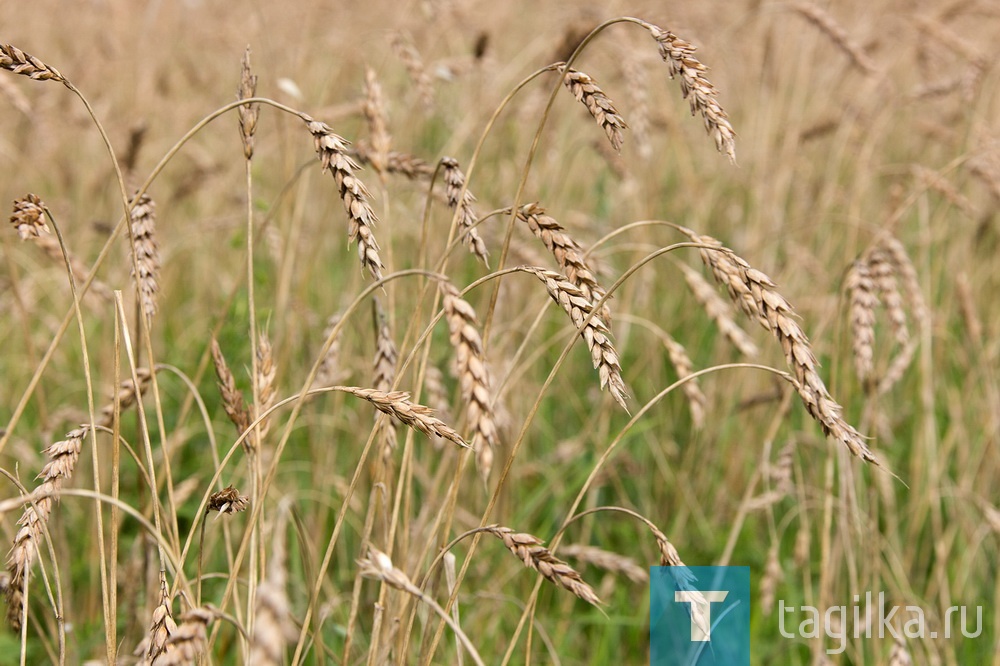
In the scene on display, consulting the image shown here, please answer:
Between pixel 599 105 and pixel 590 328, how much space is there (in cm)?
38

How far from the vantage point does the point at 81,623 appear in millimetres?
2523

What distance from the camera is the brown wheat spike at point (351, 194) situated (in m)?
1.26

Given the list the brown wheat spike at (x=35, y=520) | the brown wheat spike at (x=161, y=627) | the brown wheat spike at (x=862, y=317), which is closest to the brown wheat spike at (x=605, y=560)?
the brown wheat spike at (x=862, y=317)

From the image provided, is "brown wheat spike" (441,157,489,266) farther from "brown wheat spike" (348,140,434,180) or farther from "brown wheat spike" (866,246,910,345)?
"brown wheat spike" (866,246,910,345)

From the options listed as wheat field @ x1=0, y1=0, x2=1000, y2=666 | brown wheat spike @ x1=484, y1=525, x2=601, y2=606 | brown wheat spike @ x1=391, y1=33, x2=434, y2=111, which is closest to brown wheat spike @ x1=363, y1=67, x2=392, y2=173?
wheat field @ x1=0, y1=0, x2=1000, y2=666

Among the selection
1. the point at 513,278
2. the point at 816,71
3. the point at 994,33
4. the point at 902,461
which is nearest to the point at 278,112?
the point at 513,278

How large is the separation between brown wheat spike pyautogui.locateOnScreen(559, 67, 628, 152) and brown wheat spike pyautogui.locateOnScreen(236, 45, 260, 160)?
1.85ft

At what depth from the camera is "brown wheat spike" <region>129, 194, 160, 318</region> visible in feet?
5.38

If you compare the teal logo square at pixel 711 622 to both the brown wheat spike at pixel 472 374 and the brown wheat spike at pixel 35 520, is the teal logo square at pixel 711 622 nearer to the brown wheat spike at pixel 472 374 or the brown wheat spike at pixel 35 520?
the brown wheat spike at pixel 472 374

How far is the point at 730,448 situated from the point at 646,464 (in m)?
0.33

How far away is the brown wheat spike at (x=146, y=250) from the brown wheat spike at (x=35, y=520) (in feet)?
0.99

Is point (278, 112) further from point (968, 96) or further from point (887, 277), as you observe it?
point (968, 96)

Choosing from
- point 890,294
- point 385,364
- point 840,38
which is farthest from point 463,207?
point 840,38

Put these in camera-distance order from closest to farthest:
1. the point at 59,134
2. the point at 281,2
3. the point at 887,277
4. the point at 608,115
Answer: the point at 608,115 → the point at 887,277 → the point at 59,134 → the point at 281,2
